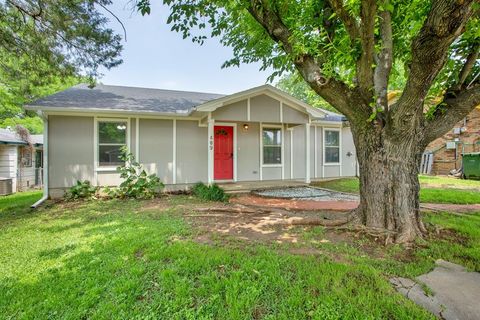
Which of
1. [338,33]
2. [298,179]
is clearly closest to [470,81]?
[338,33]

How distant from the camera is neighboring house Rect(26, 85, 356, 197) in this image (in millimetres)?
7695

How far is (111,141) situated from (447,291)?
8739 millimetres

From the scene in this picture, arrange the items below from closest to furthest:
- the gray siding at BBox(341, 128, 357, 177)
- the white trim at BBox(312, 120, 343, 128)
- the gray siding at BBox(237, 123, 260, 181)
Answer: the gray siding at BBox(237, 123, 260, 181) < the white trim at BBox(312, 120, 343, 128) < the gray siding at BBox(341, 128, 357, 177)

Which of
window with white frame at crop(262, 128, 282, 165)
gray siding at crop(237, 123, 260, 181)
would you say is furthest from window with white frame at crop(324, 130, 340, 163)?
gray siding at crop(237, 123, 260, 181)

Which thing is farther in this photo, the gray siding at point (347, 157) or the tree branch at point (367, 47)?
the gray siding at point (347, 157)

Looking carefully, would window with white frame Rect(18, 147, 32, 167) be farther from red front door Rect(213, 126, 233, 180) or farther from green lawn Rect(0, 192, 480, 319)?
green lawn Rect(0, 192, 480, 319)

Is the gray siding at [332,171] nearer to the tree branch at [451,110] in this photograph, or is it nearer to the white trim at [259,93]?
the white trim at [259,93]

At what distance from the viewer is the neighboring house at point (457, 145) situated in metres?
14.0

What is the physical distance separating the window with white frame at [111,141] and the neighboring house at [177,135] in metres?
0.03

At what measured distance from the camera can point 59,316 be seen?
7.19 ft

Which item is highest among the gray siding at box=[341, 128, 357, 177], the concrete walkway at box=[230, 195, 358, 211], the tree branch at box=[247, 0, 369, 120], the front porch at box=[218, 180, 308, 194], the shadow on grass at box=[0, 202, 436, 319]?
the tree branch at box=[247, 0, 369, 120]

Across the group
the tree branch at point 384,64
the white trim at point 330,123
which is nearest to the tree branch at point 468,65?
the tree branch at point 384,64

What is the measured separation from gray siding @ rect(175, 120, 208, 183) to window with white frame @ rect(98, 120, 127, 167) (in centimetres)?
183

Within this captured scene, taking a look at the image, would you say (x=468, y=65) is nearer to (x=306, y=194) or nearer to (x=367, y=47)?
(x=367, y=47)
